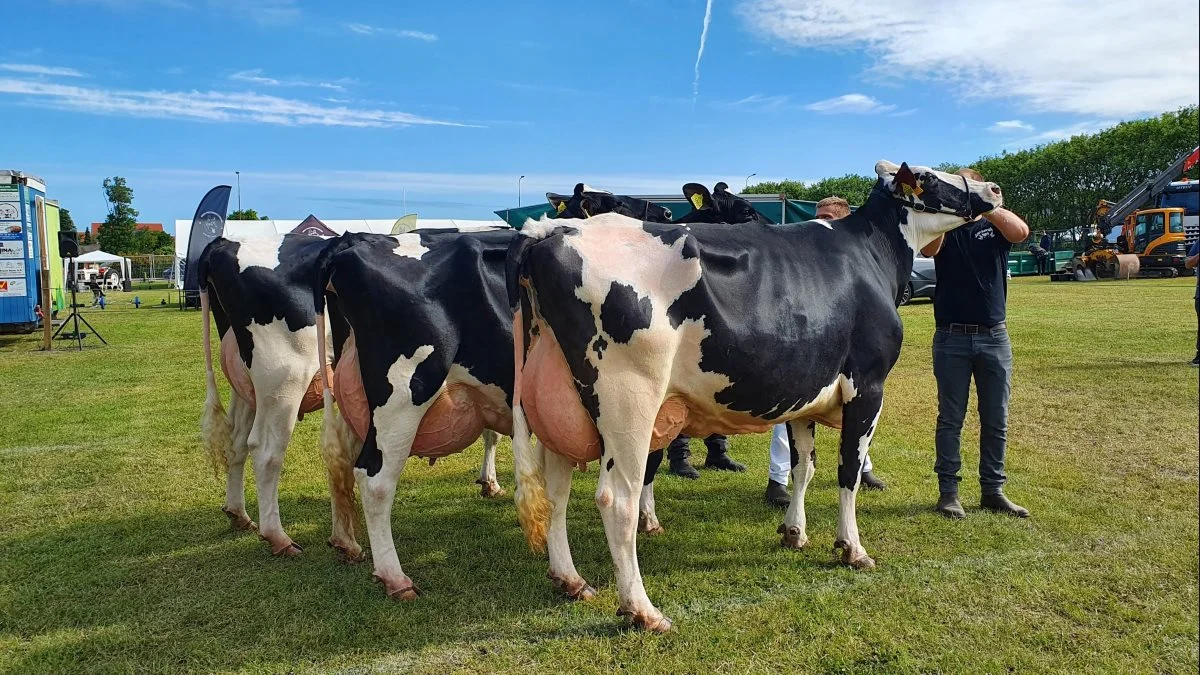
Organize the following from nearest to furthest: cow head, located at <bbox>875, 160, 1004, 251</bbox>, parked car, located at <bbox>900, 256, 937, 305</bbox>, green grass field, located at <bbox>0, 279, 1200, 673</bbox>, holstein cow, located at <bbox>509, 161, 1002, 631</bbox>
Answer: green grass field, located at <bbox>0, 279, 1200, 673</bbox> < holstein cow, located at <bbox>509, 161, 1002, 631</bbox> < cow head, located at <bbox>875, 160, 1004, 251</bbox> < parked car, located at <bbox>900, 256, 937, 305</bbox>

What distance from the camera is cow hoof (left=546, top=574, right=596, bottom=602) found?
4.27 meters

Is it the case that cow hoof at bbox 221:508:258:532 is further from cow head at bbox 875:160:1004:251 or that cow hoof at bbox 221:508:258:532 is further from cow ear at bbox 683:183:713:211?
cow head at bbox 875:160:1004:251

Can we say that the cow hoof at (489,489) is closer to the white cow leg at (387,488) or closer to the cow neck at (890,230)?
the white cow leg at (387,488)

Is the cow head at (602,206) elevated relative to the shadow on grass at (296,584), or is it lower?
elevated

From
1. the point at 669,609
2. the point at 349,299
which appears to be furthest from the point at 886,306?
the point at 349,299

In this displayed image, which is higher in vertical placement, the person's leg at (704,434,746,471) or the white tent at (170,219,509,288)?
the white tent at (170,219,509,288)

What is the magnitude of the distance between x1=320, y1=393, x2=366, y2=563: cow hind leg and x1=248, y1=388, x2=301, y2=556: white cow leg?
388mm

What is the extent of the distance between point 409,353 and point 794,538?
2.71m

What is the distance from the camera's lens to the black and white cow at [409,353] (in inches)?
169

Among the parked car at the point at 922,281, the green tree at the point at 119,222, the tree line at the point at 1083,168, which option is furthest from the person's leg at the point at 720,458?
the green tree at the point at 119,222

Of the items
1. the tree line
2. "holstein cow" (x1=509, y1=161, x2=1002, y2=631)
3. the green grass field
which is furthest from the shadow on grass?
the tree line

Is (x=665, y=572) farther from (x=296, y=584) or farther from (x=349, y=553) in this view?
(x=296, y=584)

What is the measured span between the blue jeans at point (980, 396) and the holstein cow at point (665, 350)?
3.53 ft

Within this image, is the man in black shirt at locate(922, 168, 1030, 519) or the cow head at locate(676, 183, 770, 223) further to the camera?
the cow head at locate(676, 183, 770, 223)
